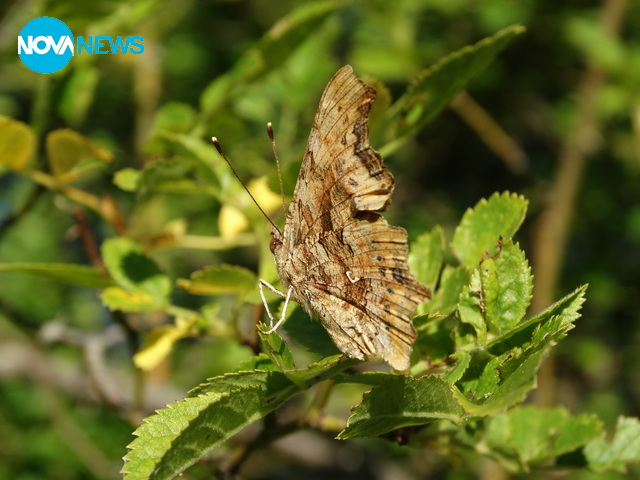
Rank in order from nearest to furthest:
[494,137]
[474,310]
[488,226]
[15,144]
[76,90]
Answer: [474,310] → [488,226] → [15,144] → [76,90] → [494,137]

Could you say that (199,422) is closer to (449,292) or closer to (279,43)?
(449,292)

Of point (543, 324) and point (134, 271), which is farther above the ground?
point (134, 271)

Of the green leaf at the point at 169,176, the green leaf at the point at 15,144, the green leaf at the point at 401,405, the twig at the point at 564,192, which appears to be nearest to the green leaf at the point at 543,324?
the green leaf at the point at 401,405

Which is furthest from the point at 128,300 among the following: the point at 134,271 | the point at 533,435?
the point at 533,435

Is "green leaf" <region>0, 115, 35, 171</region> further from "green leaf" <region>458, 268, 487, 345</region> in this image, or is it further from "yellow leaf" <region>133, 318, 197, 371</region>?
"green leaf" <region>458, 268, 487, 345</region>

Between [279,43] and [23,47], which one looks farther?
[23,47]

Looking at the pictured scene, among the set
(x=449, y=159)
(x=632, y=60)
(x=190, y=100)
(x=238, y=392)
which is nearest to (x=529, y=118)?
(x=449, y=159)

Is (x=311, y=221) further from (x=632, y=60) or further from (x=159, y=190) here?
(x=632, y=60)
